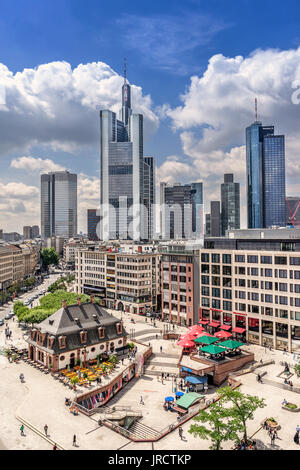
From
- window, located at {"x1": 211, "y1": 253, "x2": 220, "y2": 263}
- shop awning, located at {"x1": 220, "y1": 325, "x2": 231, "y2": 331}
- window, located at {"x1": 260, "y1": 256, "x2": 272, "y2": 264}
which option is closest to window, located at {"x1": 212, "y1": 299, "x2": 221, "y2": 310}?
shop awning, located at {"x1": 220, "y1": 325, "x2": 231, "y2": 331}

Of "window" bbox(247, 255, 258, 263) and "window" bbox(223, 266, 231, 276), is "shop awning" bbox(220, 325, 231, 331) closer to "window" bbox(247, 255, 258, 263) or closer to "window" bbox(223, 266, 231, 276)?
"window" bbox(223, 266, 231, 276)

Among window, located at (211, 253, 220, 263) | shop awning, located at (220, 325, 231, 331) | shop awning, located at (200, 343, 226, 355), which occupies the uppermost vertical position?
window, located at (211, 253, 220, 263)

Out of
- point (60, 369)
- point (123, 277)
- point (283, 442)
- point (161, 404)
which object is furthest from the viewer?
point (123, 277)

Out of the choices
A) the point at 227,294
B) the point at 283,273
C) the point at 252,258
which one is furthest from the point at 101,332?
the point at 283,273

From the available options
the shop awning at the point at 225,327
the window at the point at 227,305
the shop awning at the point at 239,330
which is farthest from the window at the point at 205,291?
the shop awning at the point at 239,330

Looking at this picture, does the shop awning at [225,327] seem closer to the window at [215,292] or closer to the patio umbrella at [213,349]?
the window at [215,292]
